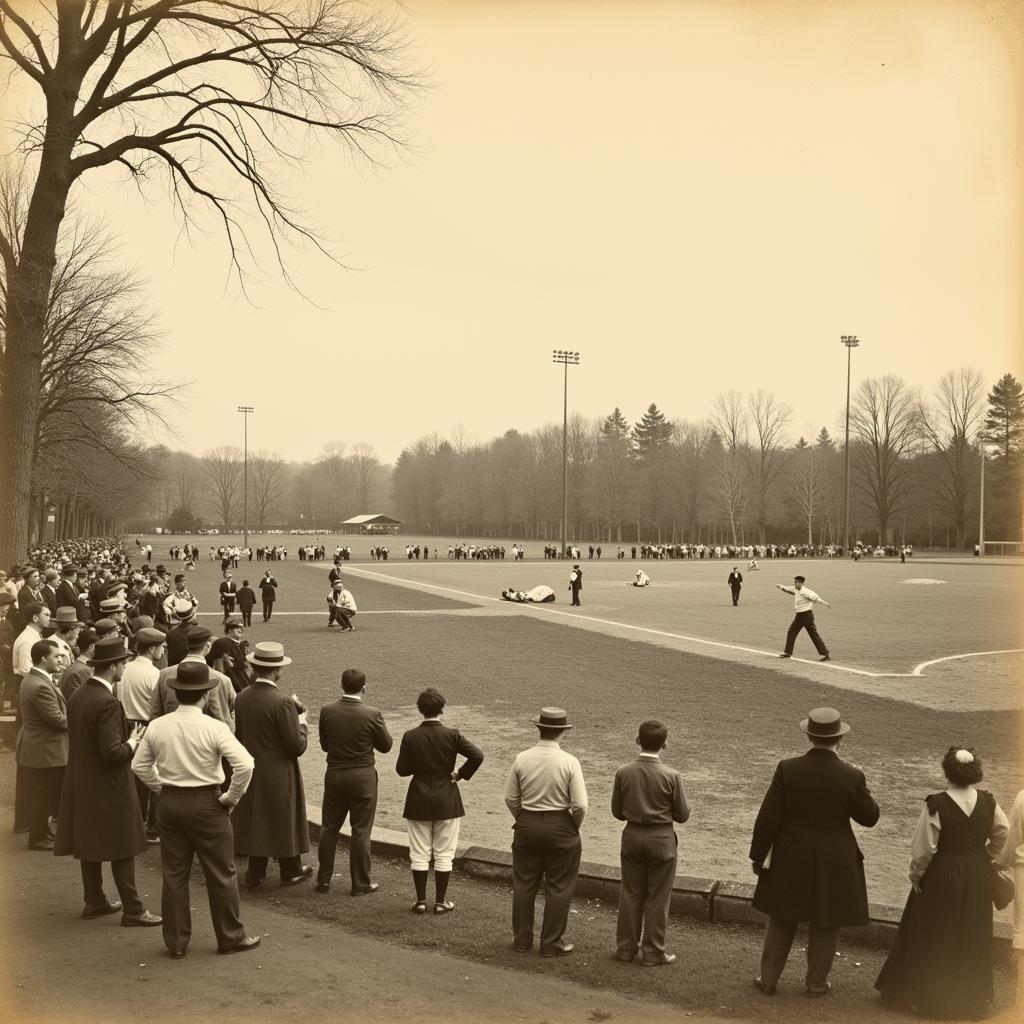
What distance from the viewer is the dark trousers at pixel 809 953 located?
5.80m

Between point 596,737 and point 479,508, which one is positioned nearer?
point 596,737

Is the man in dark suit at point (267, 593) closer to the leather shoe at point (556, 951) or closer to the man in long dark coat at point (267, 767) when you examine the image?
the man in long dark coat at point (267, 767)

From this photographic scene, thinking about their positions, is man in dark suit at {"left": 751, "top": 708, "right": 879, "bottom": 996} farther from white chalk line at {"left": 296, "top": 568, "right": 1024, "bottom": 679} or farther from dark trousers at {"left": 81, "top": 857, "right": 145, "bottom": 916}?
white chalk line at {"left": 296, "top": 568, "right": 1024, "bottom": 679}

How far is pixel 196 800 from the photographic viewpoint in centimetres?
626

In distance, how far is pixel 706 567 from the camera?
69625 millimetres

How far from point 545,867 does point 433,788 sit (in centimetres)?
112

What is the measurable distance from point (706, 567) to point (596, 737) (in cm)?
5700

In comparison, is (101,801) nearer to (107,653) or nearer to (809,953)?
(107,653)

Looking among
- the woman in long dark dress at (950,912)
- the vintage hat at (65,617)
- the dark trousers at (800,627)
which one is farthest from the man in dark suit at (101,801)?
the dark trousers at (800,627)

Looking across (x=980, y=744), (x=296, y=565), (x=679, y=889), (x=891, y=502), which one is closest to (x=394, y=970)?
(x=679, y=889)

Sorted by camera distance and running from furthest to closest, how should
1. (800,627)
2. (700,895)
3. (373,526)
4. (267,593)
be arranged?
(373,526), (267,593), (800,627), (700,895)

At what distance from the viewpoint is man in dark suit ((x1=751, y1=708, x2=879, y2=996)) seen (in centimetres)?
584

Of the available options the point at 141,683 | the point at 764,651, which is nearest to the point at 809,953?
the point at 141,683

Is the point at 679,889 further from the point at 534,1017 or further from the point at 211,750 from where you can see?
the point at 211,750
